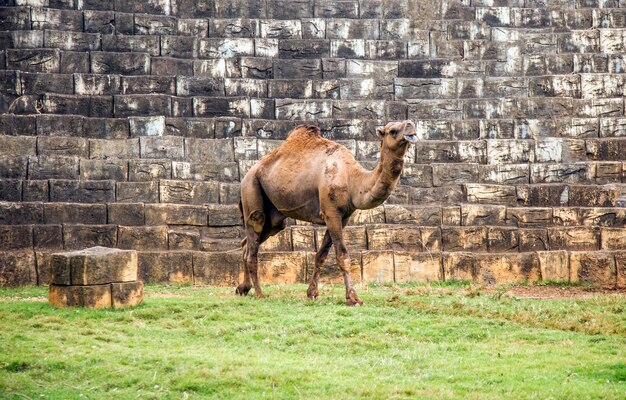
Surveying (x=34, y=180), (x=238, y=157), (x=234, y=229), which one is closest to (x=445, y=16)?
(x=238, y=157)

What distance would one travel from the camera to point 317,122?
21.9m

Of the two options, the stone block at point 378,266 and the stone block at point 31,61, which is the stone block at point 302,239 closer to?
the stone block at point 378,266

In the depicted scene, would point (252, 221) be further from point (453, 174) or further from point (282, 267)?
point (453, 174)

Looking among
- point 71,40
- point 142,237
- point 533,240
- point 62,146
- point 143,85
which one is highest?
point 71,40

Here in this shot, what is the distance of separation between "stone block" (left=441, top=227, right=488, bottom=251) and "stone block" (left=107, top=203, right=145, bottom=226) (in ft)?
19.8

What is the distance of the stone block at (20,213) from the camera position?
18.9 metres

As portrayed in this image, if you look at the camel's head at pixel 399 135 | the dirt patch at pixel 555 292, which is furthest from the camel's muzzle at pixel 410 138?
the dirt patch at pixel 555 292

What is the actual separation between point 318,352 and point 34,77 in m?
12.2

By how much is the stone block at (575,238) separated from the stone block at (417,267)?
2371mm

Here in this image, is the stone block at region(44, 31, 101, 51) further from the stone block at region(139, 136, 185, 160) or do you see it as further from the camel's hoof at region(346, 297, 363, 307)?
the camel's hoof at region(346, 297, 363, 307)

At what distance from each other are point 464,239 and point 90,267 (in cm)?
798

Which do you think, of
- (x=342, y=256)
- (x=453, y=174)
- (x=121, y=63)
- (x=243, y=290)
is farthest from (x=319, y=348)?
(x=121, y=63)

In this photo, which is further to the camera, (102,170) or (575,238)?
(102,170)

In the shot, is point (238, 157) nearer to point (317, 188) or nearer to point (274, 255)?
point (274, 255)
